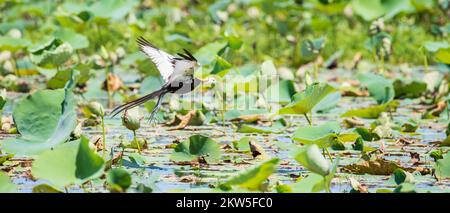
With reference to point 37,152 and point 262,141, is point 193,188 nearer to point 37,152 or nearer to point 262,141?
point 37,152

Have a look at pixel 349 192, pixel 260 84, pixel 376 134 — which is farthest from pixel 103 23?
pixel 349 192

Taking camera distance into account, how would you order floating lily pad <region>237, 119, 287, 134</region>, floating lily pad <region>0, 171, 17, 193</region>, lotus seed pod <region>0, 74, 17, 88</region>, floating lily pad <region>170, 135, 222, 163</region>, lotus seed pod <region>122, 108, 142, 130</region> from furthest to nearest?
lotus seed pod <region>0, 74, 17, 88</region>, floating lily pad <region>237, 119, 287, 134</region>, lotus seed pod <region>122, 108, 142, 130</region>, floating lily pad <region>170, 135, 222, 163</region>, floating lily pad <region>0, 171, 17, 193</region>

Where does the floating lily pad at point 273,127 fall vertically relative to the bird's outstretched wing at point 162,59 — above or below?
below

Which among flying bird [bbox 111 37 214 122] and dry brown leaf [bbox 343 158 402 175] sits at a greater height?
flying bird [bbox 111 37 214 122]

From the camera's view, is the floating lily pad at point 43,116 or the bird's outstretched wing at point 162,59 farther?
the bird's outstretched wing at point 162,59

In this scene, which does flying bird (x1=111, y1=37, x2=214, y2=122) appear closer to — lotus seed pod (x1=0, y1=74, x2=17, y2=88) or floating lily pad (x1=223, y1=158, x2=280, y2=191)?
floating lily pad (x1=223, y1=158, x2=280, y2=191)

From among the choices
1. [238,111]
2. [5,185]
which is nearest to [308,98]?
[238,111]

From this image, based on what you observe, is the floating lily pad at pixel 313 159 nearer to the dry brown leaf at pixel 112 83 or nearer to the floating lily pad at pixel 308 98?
the floating lily pad at pixel 308 98

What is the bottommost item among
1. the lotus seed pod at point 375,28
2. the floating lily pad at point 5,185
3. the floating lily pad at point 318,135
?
the floating lily pad at point 5,185

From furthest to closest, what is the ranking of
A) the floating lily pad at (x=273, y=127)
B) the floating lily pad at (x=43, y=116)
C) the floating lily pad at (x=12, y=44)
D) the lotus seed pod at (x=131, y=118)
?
the floating lily pad at (x=12, y=44) < the floating lily pad at (x=273, y=127) < the lotus seed pod at (x=131, y=118) < the floating lily pad at (x=43, y=116)

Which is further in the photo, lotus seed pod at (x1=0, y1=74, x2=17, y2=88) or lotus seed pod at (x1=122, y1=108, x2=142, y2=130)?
lotus seed pod at (x1=0, y1=74, x2=17, y2=88)

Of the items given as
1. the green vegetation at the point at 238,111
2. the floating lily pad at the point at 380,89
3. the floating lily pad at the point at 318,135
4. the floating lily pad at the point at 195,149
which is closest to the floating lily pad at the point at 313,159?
the green vegetation at the point at 238,111

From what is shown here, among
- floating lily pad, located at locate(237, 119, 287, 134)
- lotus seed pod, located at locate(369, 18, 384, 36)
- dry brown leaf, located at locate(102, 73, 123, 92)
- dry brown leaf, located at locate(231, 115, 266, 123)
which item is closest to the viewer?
floating lily pad, located at locate(237, 119, 287, 134)

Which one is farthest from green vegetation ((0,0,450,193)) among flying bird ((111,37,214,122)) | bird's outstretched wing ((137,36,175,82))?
bird's outstretched wing ((137,36,175,82))
